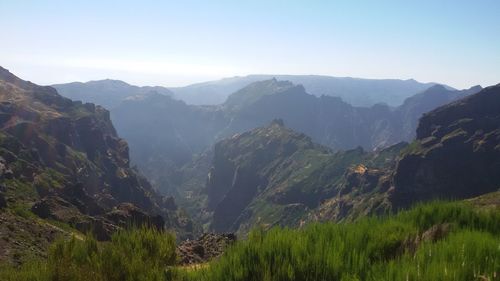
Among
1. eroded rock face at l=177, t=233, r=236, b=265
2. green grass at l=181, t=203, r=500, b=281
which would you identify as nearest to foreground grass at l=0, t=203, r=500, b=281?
green grass at l=181, t=203, r=500, b=281

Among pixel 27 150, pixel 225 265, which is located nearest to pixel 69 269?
pixel 225 265

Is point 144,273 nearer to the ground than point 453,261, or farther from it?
nearer to the ground

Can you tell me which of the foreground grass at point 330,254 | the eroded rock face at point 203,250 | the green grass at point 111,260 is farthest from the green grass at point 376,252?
the eroded rock face at point 203,250

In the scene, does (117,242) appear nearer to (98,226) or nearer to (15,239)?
(15,239)

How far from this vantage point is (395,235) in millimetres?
10336

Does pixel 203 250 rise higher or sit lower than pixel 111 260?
lower

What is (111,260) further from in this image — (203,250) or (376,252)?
(203,250)

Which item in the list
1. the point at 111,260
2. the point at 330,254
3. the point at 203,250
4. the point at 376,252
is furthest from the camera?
the point at 203,250

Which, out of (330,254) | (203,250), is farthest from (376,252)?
(203,250)

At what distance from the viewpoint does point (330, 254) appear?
8.78 metres

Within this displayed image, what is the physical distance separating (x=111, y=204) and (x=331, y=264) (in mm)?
188524

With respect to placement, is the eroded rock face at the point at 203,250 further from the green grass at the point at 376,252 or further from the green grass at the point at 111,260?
the green grass at the point at 376,252

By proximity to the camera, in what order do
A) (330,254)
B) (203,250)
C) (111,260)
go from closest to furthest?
1. (330,254)
2. (111,260)
3. (203,250)

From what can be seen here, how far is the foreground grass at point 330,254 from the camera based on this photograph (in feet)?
25.6
